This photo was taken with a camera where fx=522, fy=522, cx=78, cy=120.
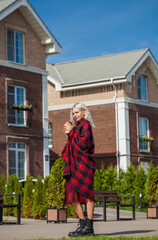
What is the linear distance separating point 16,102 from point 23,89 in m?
0.93

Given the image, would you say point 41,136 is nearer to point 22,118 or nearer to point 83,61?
point 22,118

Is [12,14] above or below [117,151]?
above

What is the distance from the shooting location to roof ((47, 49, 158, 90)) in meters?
31.1

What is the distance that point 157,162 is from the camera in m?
33.3

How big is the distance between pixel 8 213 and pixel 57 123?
16306 millimetres

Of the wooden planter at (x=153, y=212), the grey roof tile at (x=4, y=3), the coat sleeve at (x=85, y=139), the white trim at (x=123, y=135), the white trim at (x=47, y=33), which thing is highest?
the grey roof tile at (x=4, y=3)

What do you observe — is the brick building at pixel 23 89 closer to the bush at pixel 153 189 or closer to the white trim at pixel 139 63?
the white trim at pixel 139 63

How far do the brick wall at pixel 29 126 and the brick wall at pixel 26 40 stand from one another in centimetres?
68

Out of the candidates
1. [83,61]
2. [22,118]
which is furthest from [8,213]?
[83,61]

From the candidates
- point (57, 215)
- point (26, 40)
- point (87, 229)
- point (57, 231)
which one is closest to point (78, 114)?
point (87, 229)

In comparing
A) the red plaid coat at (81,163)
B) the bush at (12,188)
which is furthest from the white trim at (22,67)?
the red plaid coat at (81,163)

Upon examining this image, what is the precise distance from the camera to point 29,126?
25.9 meters

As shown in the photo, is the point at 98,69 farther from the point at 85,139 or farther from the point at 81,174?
the point at 81,174

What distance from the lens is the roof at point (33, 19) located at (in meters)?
24.9
